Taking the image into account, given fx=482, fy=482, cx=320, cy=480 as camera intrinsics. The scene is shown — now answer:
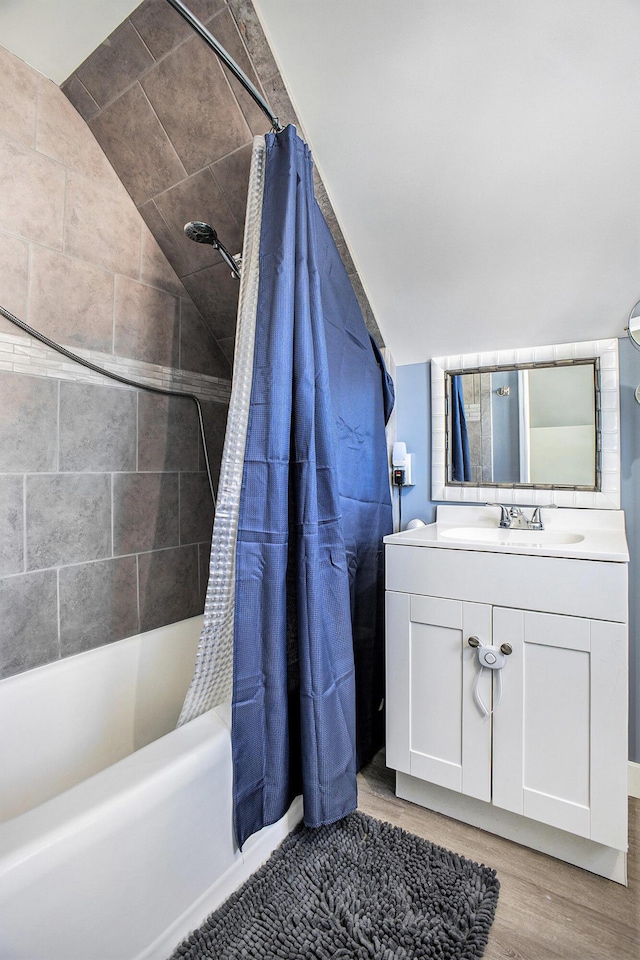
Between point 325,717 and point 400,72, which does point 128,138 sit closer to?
point 400,72

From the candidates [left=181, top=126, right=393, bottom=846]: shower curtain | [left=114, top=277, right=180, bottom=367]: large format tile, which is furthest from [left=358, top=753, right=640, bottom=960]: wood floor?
[left=114, top=277, right=180, bottom=367]: large format tile

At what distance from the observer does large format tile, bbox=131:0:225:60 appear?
1290 mm

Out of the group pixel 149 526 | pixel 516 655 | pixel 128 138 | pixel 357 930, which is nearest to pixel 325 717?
pixel 357 930

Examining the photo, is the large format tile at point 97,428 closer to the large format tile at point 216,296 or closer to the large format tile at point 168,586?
the large format tile at point 168,586

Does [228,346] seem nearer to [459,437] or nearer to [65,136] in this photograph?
[65,136]

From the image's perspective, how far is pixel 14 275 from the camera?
1449 millimetres

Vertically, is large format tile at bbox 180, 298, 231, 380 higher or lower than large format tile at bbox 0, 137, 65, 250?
lower

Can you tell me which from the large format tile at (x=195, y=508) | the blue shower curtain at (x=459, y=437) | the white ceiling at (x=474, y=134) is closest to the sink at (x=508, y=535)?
the blue shower curtain at (x=459, y=437)

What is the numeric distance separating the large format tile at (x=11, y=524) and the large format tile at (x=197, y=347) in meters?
0.81

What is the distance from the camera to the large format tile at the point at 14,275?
1427mm

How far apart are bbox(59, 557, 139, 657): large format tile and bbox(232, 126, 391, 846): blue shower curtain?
739 mm

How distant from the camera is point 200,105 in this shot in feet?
4.77

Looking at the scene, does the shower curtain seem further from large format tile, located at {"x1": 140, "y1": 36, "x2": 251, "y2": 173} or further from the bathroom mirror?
the bathroom mirror

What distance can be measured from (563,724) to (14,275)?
6.67 feet
